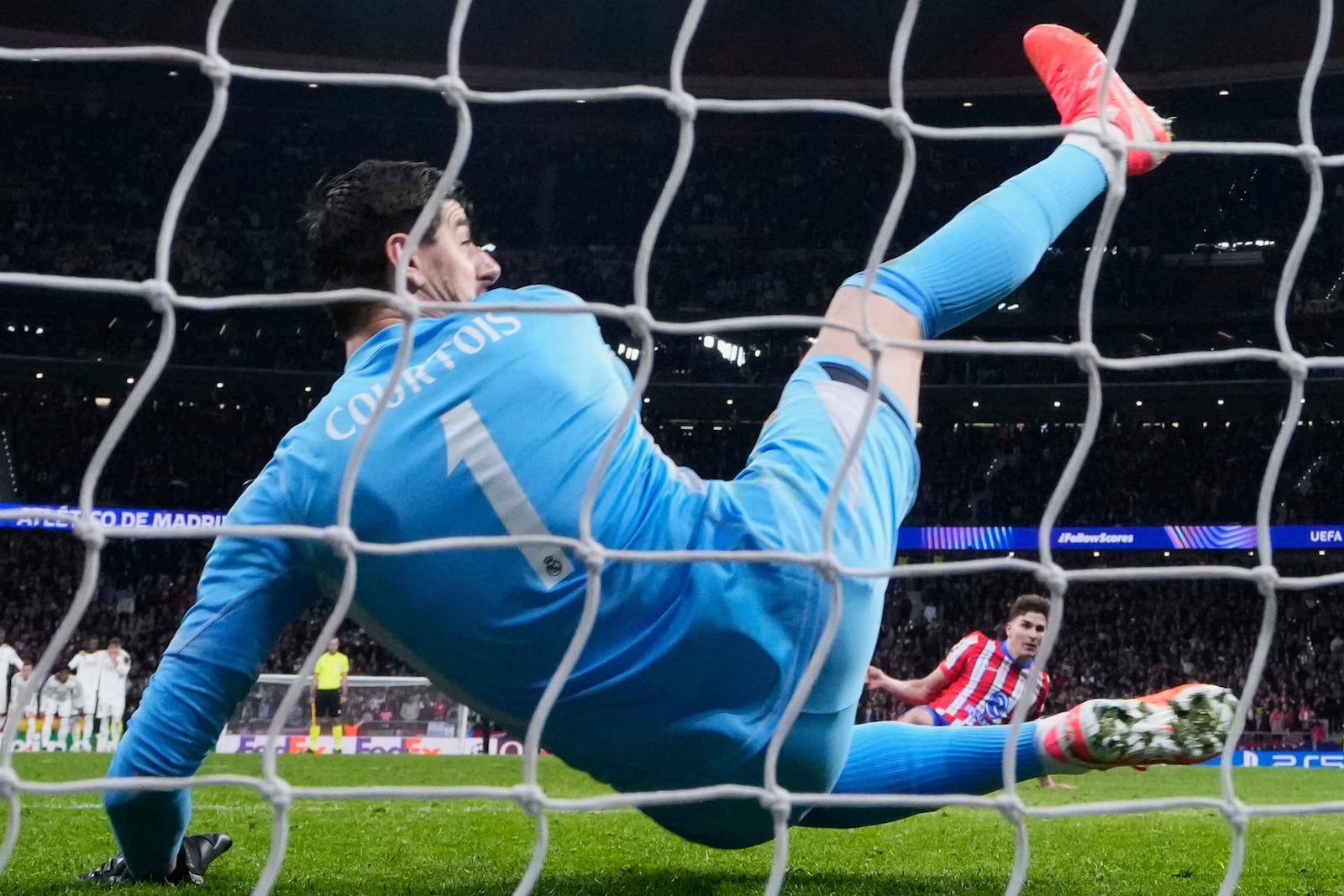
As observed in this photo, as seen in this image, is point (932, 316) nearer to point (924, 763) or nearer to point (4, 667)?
point (924, 763)

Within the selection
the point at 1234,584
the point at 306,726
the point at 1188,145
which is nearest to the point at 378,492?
the point at 1188,145

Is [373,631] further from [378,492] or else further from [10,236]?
[10,236]

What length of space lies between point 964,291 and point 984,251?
92mm

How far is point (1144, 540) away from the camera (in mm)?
20250

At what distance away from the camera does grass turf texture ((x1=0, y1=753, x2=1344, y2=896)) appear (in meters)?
3.30

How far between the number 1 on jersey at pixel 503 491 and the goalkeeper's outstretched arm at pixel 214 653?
38 centimetres

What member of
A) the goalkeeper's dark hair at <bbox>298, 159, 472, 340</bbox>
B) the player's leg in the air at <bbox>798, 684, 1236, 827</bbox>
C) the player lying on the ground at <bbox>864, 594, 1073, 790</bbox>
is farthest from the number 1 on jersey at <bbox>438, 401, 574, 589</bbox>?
the player lying on the ground at <bbox>864, 594, 1073, 790</bbox>

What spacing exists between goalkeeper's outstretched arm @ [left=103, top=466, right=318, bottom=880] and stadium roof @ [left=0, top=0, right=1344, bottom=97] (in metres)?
17.0

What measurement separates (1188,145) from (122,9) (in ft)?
63.2

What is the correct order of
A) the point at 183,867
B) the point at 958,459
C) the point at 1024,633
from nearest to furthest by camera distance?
the point at 183,867 → the point at 1024,633 → the point at 958,459

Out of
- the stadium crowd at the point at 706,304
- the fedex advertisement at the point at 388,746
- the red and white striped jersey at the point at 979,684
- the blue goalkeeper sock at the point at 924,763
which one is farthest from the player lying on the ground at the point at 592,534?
the stadium crowd at the point at 706,304

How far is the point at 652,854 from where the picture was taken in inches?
158

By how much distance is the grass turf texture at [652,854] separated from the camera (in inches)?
130

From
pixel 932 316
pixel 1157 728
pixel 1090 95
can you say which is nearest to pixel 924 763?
pixel 1157 728
